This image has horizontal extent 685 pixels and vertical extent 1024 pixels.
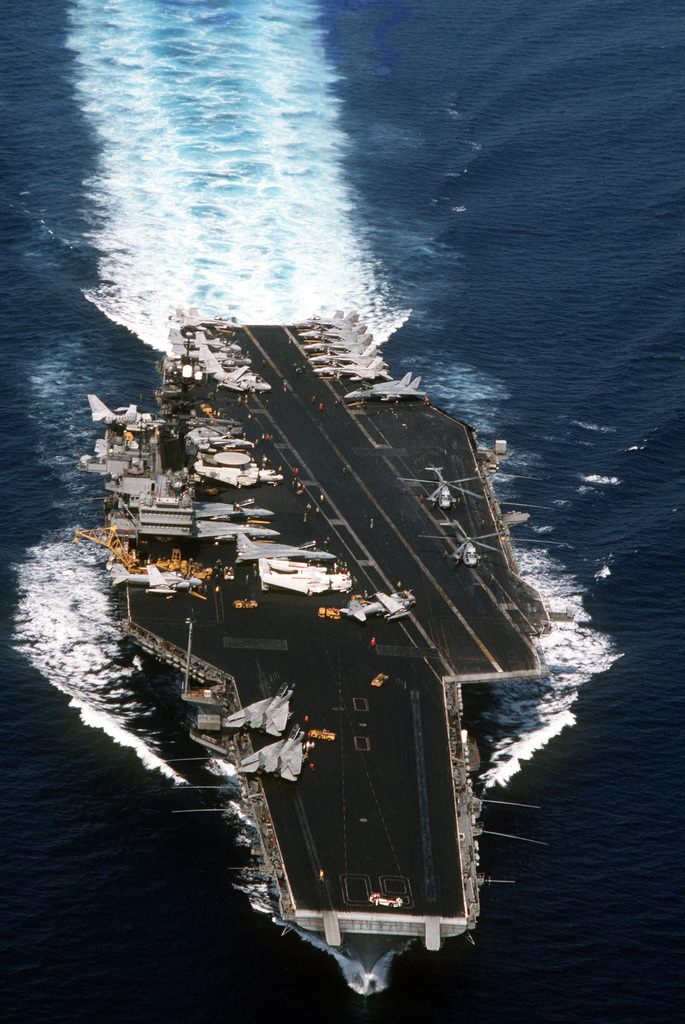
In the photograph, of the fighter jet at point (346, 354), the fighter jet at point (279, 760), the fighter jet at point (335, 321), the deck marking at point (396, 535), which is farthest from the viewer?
the fighter jet at point (335, 321)

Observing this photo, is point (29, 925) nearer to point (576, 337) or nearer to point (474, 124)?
point (576, 337)

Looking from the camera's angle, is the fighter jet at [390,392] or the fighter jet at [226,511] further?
the fighter jet at [390,392]

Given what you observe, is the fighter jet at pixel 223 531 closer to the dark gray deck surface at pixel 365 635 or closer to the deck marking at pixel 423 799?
the dark gray deck surface at pixel 365 635

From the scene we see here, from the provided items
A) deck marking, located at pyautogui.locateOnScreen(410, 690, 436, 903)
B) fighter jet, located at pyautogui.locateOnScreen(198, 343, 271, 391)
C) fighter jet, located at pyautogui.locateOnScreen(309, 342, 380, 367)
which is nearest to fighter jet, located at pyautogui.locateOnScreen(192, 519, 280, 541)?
deck marking, located at pyautogui.locateOnScreen(410, 690, 436, 903)

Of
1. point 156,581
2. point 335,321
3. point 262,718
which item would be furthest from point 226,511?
point 335,321

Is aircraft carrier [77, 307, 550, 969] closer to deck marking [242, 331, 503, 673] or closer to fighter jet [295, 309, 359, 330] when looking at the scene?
deck marking [242, 331, 503, 673]

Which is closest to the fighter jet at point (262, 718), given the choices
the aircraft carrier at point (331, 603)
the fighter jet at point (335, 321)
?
the aircraft carrier at point (331, 603)

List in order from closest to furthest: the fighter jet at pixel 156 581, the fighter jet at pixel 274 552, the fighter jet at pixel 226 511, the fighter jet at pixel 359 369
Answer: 1. the fighter jet at pixel 156 581
2. the fighter jet at pixel 274 552
3. the fighter jet at pixel 226 511
4. the fighter jet at pixel 359 369

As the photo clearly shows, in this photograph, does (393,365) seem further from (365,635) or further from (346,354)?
(365,635)
